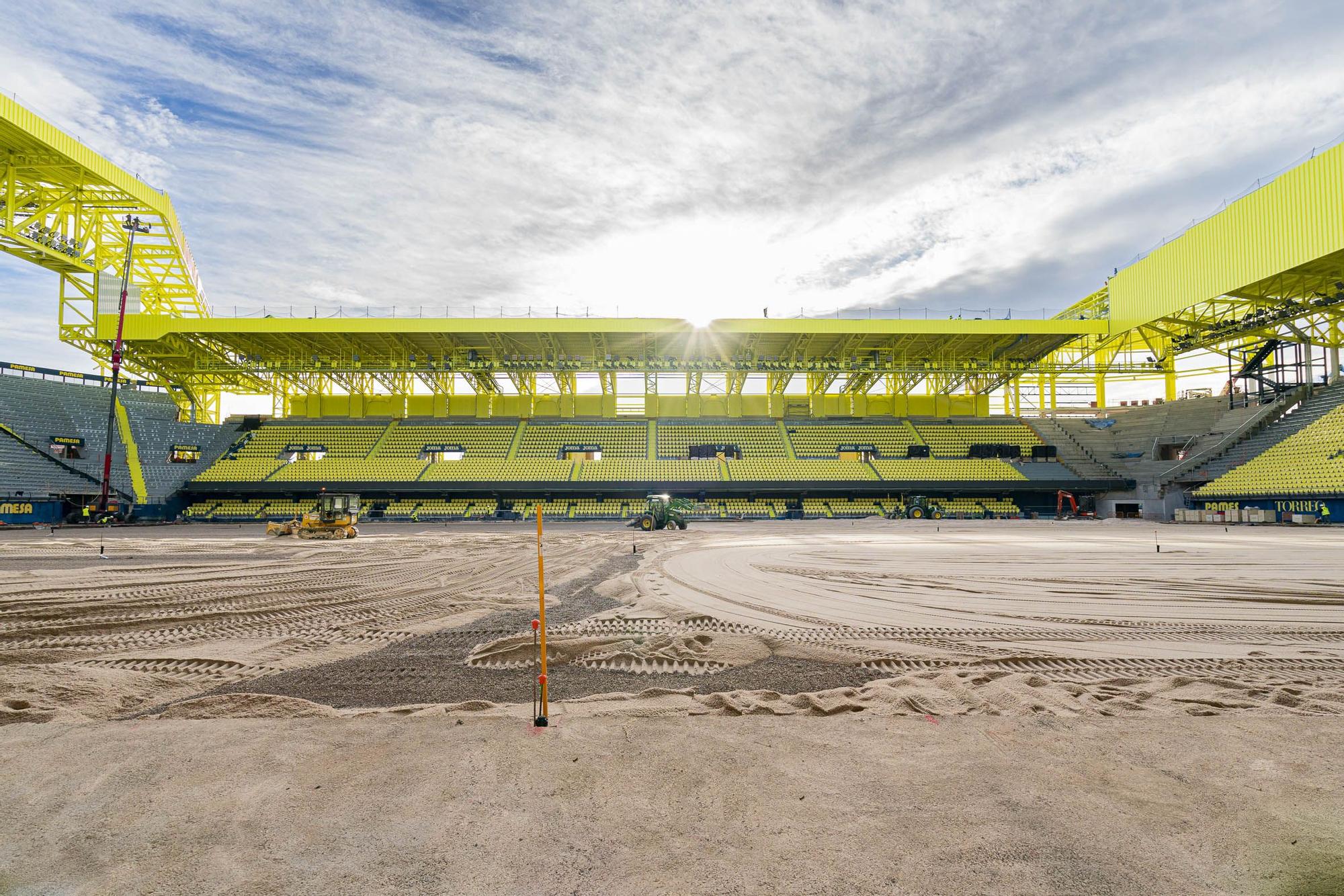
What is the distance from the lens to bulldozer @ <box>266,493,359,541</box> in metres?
22.6

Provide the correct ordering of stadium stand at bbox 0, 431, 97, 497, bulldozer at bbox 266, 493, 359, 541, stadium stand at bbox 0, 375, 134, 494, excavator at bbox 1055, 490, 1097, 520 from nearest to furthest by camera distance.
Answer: bulldozer at bbox 266, 493, 359, 541
stadium stand at bbox 0, 431, 97, 497
stadium stand at bbox 0, 375, 134, 494
excavator at bbox 1055, 490, 1097, 520

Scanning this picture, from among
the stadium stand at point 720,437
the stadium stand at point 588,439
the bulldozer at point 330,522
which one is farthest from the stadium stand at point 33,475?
the stadium stand at point 720,437

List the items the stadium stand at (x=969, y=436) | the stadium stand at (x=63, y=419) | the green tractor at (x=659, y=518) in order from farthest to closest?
the stadium stand at (x=969, y=436) → the stadium stand at (x=63, y=419) → the green tractor at (x=659, y=518)

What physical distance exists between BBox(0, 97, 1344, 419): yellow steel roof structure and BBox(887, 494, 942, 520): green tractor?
1059 cm

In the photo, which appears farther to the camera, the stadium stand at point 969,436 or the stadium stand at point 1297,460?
the stadium stand at point 969,436

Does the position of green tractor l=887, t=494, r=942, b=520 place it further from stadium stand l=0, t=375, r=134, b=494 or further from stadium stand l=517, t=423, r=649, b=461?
stadium stand l=0, t=375, r=134, b=494

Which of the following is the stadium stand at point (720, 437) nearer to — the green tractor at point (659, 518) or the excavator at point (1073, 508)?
the green tractor at point (659, 518)

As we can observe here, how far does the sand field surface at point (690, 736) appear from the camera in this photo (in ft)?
8.19

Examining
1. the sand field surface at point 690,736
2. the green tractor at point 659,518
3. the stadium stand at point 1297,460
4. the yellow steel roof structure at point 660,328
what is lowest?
the green tractor at point 659,518

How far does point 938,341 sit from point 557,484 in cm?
2891

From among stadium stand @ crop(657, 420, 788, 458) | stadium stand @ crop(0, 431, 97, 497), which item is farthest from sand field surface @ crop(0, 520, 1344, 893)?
stadium stand @ crop(657, 420, 788, 458)

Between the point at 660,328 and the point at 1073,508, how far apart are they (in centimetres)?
2940

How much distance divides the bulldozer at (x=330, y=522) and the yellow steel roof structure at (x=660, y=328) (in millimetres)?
18174

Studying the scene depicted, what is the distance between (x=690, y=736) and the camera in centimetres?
384
